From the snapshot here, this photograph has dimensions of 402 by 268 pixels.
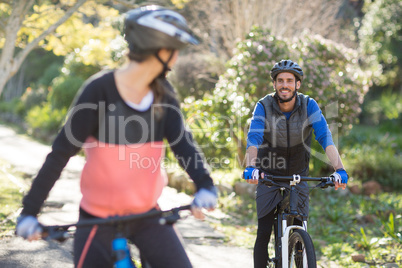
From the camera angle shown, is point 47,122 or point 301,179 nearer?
point 301,179

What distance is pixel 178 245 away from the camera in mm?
2121

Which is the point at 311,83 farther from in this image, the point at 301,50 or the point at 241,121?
the point at 241,121

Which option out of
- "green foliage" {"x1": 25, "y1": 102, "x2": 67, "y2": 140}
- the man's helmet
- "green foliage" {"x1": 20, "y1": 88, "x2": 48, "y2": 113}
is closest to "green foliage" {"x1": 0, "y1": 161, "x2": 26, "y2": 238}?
the man's helmet

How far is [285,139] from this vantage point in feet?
12.2

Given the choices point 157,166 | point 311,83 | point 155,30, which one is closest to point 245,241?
point 311,83

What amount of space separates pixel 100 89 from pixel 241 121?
6480mm

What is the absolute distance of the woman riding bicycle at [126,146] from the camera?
200 cm

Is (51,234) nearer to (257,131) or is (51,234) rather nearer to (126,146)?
(126,146)

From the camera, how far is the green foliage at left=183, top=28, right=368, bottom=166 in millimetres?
8297

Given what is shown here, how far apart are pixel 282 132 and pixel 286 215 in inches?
26.5

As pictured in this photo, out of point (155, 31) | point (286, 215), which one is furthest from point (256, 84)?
point (155, 31)

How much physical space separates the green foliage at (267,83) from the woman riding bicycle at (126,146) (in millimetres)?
6139

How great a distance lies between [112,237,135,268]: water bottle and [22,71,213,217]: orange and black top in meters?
0.13

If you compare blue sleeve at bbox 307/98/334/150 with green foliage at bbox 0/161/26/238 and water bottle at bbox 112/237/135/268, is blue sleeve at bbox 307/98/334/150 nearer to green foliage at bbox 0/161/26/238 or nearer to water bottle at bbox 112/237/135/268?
water bottle at bbox 112/237/135/268
